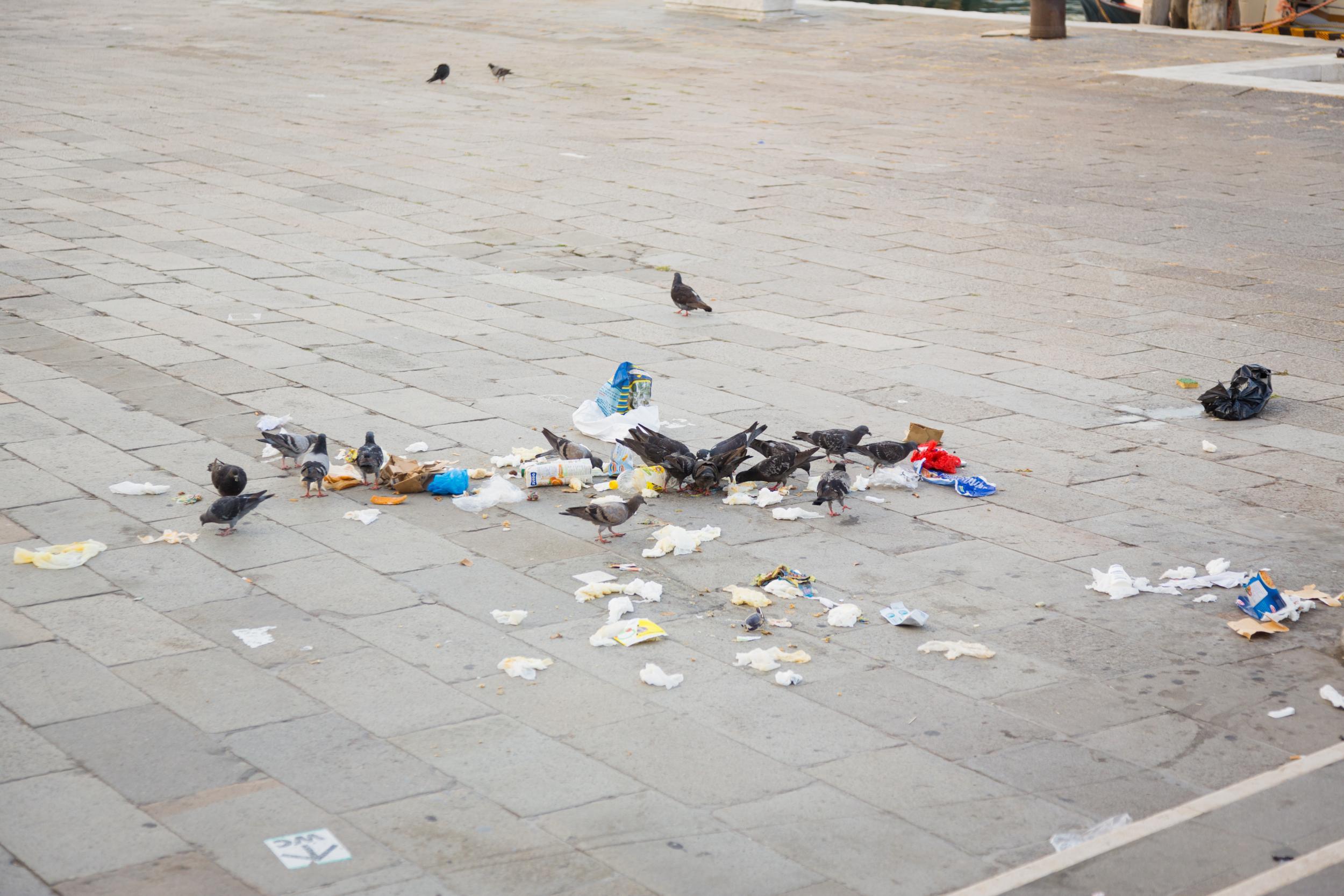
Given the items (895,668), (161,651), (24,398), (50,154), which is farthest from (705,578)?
(50,154)

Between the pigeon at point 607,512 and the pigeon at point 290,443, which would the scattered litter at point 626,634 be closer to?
the pigeon at point 607,512

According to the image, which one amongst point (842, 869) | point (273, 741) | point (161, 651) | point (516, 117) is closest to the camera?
point (842, 869)

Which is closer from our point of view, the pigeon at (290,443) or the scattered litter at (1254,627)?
the scattered litter at (1254,627)

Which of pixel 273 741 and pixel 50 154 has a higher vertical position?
pixel 50 154

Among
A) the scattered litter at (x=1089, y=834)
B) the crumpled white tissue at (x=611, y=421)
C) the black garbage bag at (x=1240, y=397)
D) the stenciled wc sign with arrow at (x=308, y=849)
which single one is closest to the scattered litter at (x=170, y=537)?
the crumpled white tissue at (x=611, y=421)

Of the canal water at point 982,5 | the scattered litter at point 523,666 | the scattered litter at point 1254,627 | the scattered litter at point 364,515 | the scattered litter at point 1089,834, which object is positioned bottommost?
the scattered litter at point 1089,834

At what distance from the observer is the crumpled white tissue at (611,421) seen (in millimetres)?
6641

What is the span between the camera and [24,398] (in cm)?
693

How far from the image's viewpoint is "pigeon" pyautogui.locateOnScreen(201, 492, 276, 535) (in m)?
5.29

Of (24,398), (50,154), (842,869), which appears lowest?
(842,869)

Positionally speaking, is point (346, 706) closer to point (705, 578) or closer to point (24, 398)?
point (705, 578)

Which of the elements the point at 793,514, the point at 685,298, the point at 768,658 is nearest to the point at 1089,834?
the point at 768,658

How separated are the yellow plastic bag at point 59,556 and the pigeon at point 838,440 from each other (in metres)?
3.13

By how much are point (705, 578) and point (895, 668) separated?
0.95m
